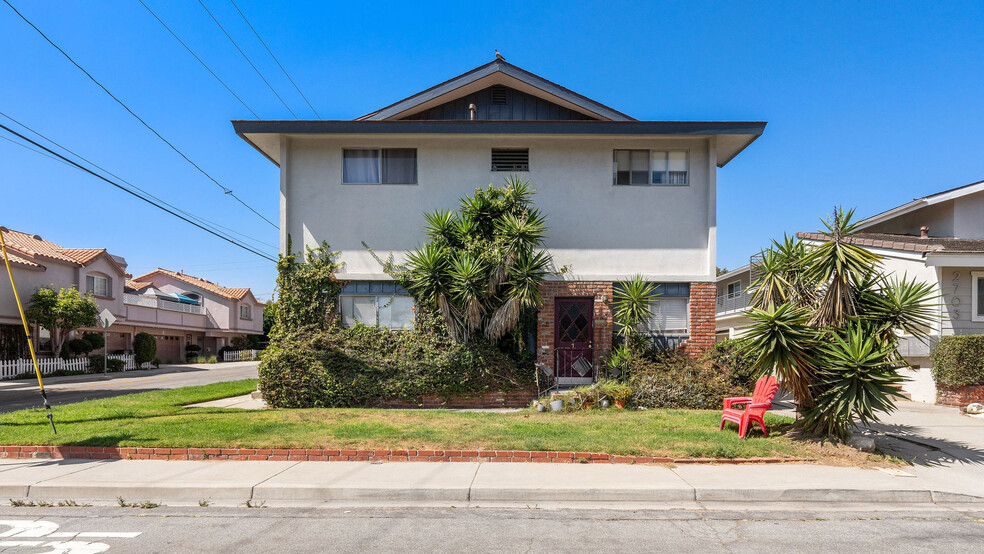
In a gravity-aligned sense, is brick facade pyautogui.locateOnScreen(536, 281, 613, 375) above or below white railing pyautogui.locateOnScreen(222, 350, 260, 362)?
above

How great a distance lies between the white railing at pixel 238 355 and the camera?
4916cm

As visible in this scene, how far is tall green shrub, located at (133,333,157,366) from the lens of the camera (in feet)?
118

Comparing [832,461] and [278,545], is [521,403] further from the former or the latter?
[278,545]

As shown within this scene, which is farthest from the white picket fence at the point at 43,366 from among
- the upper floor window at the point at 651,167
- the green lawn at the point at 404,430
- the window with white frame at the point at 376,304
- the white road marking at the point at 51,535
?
the upper floor window at the point at 651,167

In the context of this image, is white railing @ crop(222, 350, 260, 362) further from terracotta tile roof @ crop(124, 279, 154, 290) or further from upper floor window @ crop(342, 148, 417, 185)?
upper floor window @ crop(342, 148, 417, 185)

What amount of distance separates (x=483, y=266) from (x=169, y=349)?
4085cm

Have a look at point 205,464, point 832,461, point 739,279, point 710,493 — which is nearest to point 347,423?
point 205,464

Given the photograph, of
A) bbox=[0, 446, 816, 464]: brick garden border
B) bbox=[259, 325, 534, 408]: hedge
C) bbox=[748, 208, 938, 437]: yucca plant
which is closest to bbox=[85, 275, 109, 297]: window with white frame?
bbox=[259, 325, 534, 408]: hedge

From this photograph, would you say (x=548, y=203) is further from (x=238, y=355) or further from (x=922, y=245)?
(x=238, y=355)

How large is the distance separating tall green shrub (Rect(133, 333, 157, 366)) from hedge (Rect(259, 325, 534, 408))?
2811 centimetres

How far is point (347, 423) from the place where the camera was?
1034 centimetres

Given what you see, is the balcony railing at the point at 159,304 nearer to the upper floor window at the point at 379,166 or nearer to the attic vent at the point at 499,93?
the upper floor window at the point at 379,166

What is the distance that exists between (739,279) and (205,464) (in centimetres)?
2847

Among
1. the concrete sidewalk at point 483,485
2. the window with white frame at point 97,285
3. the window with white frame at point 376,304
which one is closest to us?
the concrete sidewalk at point 483,485
